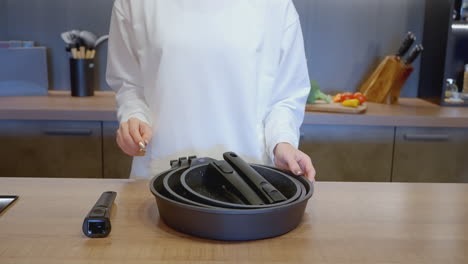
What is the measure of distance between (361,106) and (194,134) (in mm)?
1114

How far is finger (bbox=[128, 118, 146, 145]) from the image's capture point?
1.03 m

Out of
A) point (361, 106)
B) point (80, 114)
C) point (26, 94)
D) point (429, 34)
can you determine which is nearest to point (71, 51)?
point (26, 94)

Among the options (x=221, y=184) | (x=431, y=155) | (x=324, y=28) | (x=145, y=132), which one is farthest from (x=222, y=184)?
(x=324, y=28)

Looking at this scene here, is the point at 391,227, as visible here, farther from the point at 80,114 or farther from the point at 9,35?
the point at 9,35

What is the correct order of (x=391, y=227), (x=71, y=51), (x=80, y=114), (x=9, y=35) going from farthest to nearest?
(x=9, y=35), (x=71, y=51), (x=80, y=114), (x=391, y=227)

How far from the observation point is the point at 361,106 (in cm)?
215

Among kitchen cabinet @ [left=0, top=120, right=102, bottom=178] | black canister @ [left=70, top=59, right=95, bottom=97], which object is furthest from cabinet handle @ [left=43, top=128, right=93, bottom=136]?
black canister @ [left=70, top=59, right=95, bottom=97]

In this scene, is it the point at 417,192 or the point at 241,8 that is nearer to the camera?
Result: the point at 417,192

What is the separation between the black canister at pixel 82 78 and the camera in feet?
7.66

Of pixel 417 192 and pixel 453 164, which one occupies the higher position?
pixel 417 192

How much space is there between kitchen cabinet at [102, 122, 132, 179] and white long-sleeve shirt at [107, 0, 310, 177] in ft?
2.67

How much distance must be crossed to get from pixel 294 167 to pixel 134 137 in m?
0.32

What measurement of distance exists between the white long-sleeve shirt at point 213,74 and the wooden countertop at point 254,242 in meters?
0.23

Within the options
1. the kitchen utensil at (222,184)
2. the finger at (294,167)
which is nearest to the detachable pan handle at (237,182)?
the kitchen utensil at (222,184)
